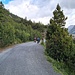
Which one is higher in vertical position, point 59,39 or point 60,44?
point 59,39

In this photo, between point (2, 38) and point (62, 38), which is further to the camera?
point (2, 38)

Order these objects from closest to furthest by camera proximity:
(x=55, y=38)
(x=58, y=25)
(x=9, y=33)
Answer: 1. (x=55, y=38)
2. (x=58, y=25)
3. (x=9, y=33)

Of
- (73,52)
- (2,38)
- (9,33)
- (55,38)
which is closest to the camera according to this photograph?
(73,52)

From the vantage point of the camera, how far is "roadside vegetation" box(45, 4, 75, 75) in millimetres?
20641

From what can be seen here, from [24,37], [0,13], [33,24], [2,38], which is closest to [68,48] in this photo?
[2,38]

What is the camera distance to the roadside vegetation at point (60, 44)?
20.6 m

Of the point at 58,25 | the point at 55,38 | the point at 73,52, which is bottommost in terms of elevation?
the point at 73,52

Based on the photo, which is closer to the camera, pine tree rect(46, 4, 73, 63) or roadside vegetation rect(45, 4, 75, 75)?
roadside vegetation rect(45, 4, 75, 75)

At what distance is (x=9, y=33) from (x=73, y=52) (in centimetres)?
2228

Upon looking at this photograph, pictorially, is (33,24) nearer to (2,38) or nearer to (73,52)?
(2,38)

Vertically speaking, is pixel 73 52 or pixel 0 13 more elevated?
pixel 0 13

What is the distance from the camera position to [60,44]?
2203cm

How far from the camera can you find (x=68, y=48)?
2130 centimetres

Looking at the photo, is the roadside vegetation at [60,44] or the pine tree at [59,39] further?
the pine tree at [59,39]
